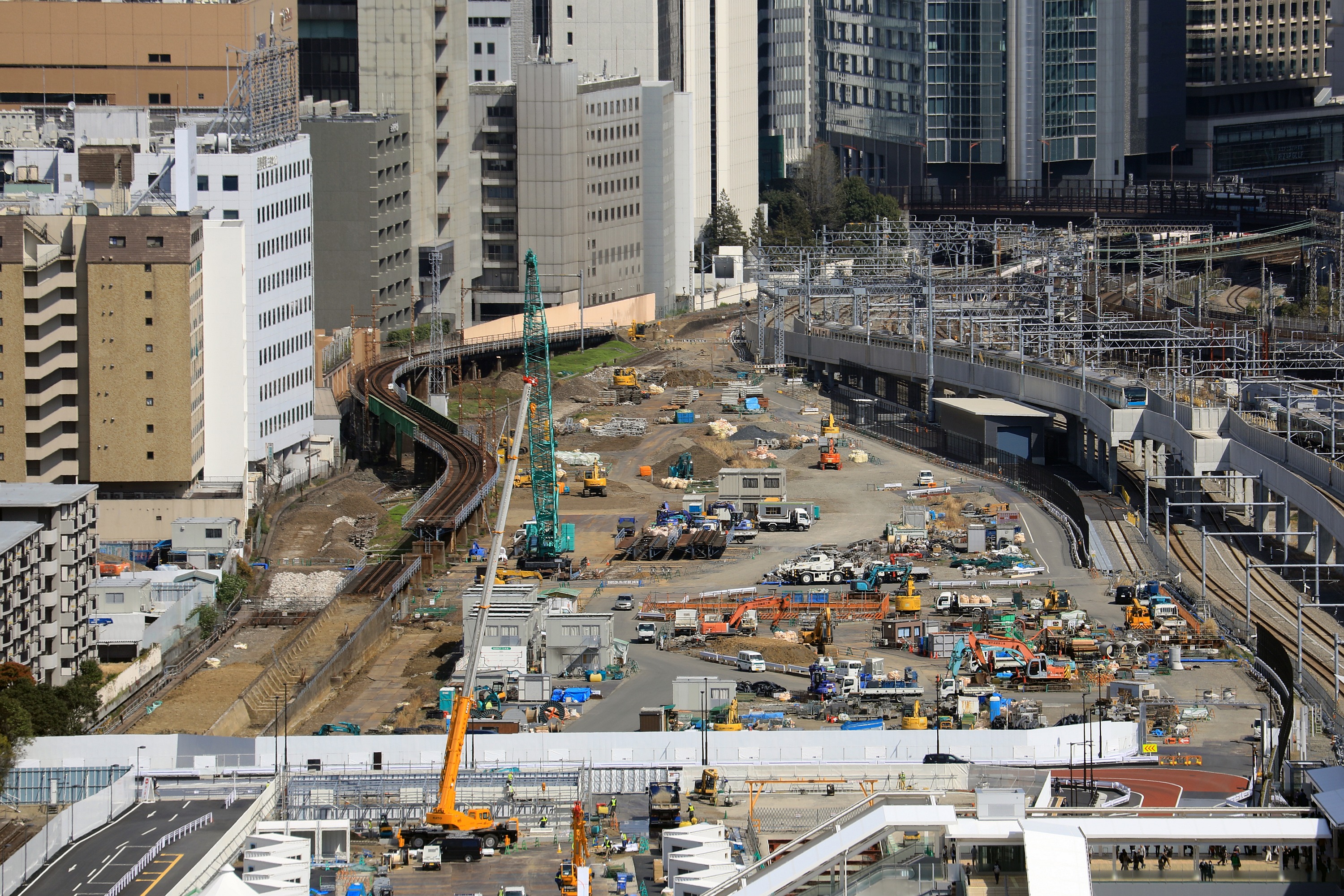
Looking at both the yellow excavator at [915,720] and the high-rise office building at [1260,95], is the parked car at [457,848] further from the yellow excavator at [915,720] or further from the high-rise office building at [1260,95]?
the high-rise office building at [1260,95]

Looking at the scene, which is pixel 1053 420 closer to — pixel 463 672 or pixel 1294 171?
pixel 463 672

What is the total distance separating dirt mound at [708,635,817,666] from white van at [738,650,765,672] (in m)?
0.73

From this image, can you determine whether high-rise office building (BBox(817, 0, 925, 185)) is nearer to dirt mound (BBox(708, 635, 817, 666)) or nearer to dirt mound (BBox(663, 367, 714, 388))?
dirt mound (BBox(663, 367, 714, 388))

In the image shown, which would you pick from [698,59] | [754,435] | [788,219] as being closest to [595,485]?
[754,435]

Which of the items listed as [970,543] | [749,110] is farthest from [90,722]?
[749,110]

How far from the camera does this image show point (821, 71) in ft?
521

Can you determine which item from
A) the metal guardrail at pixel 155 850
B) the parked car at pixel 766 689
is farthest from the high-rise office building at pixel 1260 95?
the metal guardrail at pixel 155 850

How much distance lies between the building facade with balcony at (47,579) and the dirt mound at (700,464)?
93.8 ft

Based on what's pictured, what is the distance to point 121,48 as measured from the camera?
110 metres

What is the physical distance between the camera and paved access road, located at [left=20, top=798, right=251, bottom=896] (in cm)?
3628

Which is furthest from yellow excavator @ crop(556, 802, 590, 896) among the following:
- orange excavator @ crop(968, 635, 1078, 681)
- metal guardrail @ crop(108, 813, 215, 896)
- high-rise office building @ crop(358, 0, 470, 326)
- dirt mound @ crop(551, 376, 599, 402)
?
high-rise office building @ crop(358, 0, 470, 326)

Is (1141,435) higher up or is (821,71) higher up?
(821,71)

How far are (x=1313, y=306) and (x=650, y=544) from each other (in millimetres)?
58471

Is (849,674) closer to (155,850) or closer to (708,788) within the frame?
(708,788)
